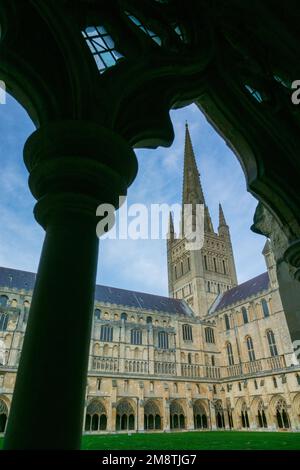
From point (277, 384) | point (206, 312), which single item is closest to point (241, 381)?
point (277, 384)

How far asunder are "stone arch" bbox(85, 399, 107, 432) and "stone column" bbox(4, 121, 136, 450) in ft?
97.3

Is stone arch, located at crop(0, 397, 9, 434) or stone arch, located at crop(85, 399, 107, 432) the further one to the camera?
stone arch, located at crop(85, 399, 107, 432)

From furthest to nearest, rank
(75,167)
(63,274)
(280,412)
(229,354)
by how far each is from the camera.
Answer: (229,354)
(280,412)
(75,167)
(63,274)

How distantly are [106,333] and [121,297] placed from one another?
7.25m

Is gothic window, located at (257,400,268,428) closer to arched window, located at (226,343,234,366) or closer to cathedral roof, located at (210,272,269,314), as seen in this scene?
arched window, located at (226,343,234,366)

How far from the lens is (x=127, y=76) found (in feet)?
7.83

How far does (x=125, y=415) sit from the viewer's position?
28.6 m

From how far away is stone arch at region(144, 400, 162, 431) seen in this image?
95.0 ft

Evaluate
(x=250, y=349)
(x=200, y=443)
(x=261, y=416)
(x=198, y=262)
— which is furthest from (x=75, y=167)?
(x=198, y=262)

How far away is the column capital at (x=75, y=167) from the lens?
180 centimetres

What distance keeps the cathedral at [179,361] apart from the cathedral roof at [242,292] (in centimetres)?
19

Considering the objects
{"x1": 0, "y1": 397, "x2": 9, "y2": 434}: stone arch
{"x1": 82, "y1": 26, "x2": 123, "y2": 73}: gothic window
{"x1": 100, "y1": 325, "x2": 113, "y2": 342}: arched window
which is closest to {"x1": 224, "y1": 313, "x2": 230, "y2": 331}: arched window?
{"x1": 100, "y1": 325, "x2": 113, "y2": 342}: arched window

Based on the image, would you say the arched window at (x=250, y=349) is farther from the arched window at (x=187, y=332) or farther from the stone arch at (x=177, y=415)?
the stone arch at (x=177, y=415)

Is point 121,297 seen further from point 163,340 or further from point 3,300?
point 3,300
